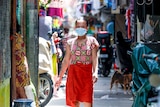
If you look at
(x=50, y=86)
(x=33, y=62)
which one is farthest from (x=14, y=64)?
(x=50, y=86)

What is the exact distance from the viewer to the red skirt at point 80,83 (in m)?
8.05

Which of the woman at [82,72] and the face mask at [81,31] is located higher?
the face mask at [81,31]

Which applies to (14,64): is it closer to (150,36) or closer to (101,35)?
(150,36)

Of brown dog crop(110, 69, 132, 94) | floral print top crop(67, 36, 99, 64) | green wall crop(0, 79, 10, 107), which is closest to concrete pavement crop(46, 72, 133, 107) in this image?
brown dog crop(110, 69, 132, 94)

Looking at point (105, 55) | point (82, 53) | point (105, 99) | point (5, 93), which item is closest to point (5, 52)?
point (5, 93)

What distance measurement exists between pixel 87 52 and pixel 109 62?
40.5ft

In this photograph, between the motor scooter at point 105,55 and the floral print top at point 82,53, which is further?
the motor scooter at point 105,55

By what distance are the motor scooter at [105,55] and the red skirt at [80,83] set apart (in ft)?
39.8

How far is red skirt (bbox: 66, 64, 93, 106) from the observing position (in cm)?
805

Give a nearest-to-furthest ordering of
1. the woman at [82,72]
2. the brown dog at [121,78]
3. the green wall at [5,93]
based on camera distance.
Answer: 1. the green wall at [5,93]
2. the woman at [82,72]
3. the brown dog at [121,78]

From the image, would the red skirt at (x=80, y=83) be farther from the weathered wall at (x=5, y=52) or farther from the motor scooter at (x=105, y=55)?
the motor scooter at (x=105, y=55)

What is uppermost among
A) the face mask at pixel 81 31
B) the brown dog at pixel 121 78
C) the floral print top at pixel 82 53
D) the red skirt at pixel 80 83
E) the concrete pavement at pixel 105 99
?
the face mask at pixel 81 31

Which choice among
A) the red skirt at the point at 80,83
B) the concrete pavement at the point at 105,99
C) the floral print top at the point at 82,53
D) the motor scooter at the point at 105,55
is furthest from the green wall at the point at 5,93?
the motor scooter at the point at 105,55

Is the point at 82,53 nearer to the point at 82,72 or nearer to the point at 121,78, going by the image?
the point at 82,72
